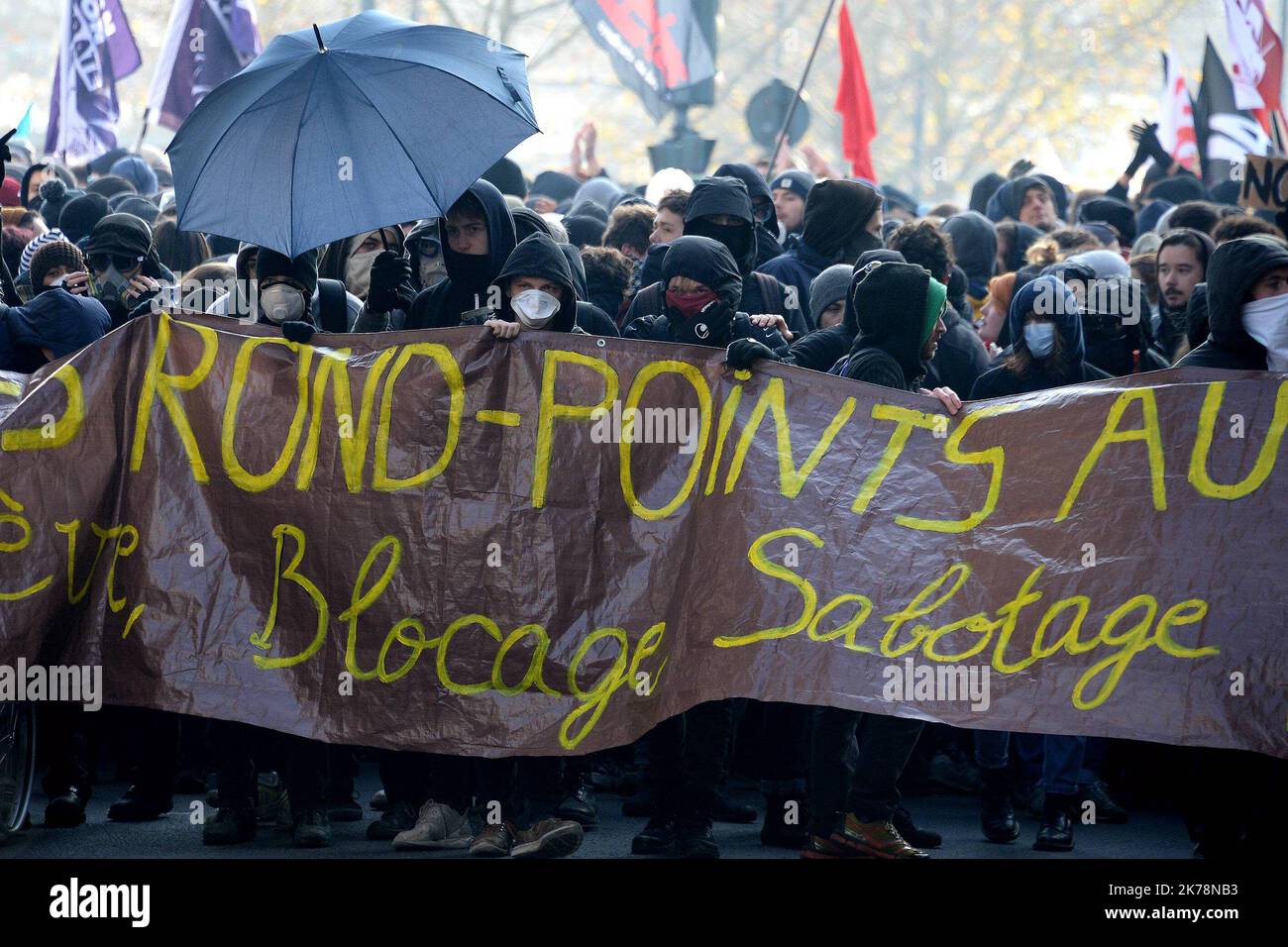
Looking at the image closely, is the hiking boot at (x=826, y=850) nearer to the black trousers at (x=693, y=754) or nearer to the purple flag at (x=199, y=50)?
the black trousers at (x=693, y=754)

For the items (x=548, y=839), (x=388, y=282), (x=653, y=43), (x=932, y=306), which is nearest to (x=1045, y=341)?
(x=932, y=306)

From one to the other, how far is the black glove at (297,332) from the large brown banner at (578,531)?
0.12 ft

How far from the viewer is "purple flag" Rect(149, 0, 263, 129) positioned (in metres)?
12.0

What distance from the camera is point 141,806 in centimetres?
664

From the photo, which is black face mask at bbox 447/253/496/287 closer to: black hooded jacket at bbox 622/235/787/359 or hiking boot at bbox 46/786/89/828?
A: black hooded jacket at bbox 622/235/787/359

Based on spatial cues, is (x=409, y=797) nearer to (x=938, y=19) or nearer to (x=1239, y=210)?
(x=1239, y=210)

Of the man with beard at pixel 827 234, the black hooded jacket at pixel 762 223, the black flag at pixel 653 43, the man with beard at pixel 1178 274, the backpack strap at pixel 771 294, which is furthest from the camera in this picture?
the black flag at pixel 653 43

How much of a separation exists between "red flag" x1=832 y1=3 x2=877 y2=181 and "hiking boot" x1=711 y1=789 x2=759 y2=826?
7.47 m

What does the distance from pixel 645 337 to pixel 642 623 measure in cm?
126

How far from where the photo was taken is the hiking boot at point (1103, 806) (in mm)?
7176

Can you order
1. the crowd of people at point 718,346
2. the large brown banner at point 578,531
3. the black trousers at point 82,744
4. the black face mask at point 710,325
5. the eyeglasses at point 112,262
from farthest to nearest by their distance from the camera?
the eyeglasses at point 112,262 → the black trousers at point 82,744 → the black face mask at point 710,325 → the crowd of people at point 718,346 → the large brown banner at point 578,531

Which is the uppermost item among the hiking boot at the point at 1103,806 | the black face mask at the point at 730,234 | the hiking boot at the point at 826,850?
the black face mask at the point at 730,234

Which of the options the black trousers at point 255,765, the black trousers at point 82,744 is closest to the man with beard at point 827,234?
the black trousers at point 255,765

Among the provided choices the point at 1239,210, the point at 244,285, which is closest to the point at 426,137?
the point at 244,285
